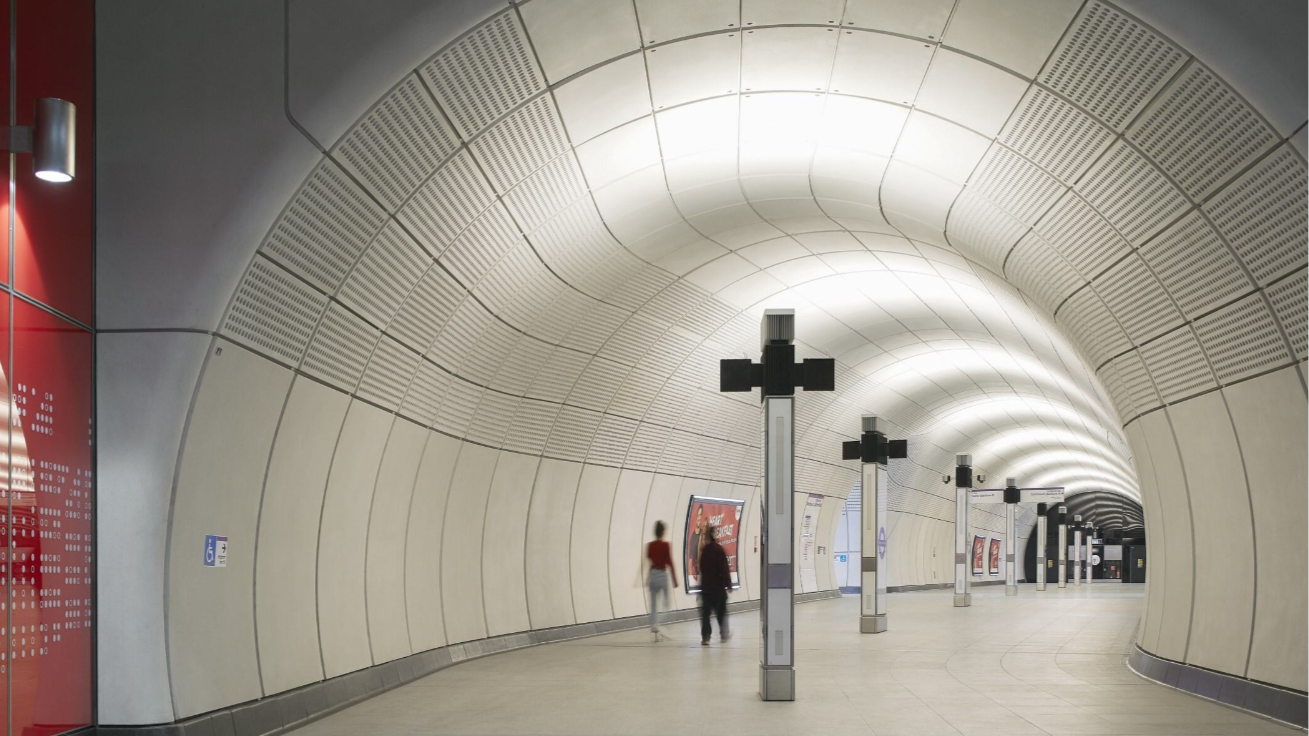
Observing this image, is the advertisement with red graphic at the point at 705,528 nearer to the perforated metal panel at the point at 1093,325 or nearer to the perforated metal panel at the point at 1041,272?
the perforated metal panel at the point at 1041,272

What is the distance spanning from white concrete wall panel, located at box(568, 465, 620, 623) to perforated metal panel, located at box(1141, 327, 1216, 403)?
961 centimetres

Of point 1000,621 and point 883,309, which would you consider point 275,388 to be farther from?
point 1000,621

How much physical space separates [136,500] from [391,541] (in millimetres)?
5149

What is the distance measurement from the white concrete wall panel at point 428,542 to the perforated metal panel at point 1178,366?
790 cm

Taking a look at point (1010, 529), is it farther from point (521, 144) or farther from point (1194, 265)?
point (521, 144)

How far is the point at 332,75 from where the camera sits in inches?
359

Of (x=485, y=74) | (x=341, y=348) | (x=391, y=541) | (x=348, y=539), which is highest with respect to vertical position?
(x=485, y=74)

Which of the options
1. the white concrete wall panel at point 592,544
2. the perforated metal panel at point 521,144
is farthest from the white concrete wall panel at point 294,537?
the white concrete wall panel at point 592,544

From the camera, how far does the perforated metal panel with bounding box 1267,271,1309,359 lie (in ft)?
30.5

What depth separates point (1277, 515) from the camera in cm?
1055

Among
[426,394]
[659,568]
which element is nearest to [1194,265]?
[426,394]

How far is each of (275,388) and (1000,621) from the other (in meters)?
19.2

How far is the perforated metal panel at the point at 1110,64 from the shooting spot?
8617mm

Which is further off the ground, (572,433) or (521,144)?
(521,144)
